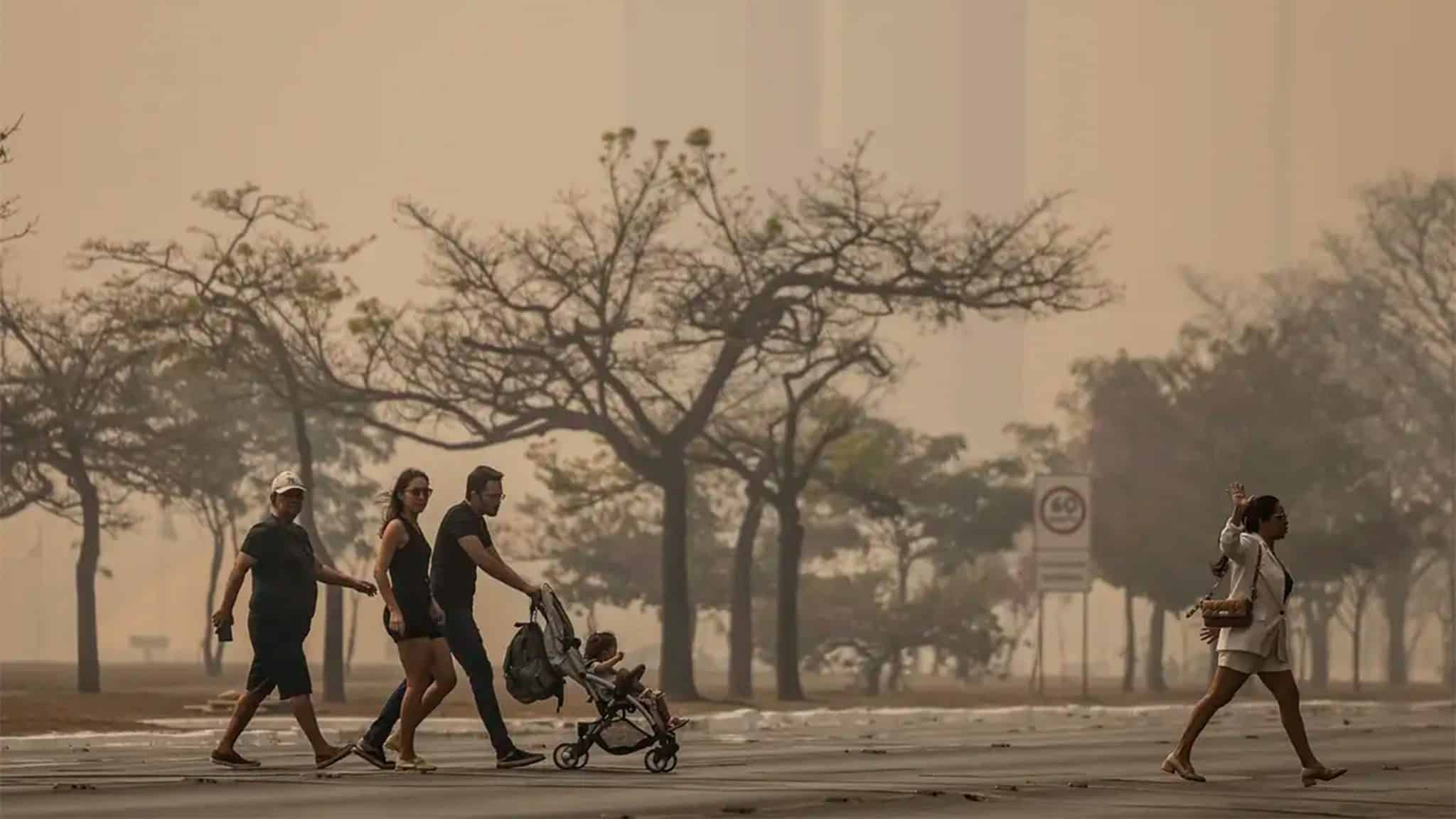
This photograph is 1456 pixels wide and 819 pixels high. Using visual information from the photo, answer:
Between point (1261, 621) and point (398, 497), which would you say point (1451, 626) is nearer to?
point (1261, 621)

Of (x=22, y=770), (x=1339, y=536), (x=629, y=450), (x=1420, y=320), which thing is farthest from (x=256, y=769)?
(x=1420, y=320)

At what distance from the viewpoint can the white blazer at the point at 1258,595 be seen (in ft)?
63.9

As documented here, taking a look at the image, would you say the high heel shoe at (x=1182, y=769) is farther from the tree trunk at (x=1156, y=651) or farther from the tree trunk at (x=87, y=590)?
the tree trunk at (x=1156, y=651)

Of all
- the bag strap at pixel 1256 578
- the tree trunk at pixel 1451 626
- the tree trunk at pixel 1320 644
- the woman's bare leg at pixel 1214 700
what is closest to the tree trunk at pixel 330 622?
the woman's bare leg at pixel 1214 700

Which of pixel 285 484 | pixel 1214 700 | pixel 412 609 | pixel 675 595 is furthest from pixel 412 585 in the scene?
pixel 675 595

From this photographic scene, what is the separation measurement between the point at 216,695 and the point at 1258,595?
36615 millimetres

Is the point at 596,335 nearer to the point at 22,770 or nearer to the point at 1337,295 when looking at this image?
the point at 22,770

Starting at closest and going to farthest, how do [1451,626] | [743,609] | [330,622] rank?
[330,622] < [743,609] < [1451,626]

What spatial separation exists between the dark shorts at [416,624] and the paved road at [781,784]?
2.89 ft

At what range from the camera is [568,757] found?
21.1m

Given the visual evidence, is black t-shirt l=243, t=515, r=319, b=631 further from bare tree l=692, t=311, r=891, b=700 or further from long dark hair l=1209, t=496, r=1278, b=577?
bare tree l=692, t=311, r=891, b=700

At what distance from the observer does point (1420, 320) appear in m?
87.3

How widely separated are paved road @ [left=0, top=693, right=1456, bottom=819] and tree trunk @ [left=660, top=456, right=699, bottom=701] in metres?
25.0

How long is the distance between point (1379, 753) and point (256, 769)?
10055 millimetres
